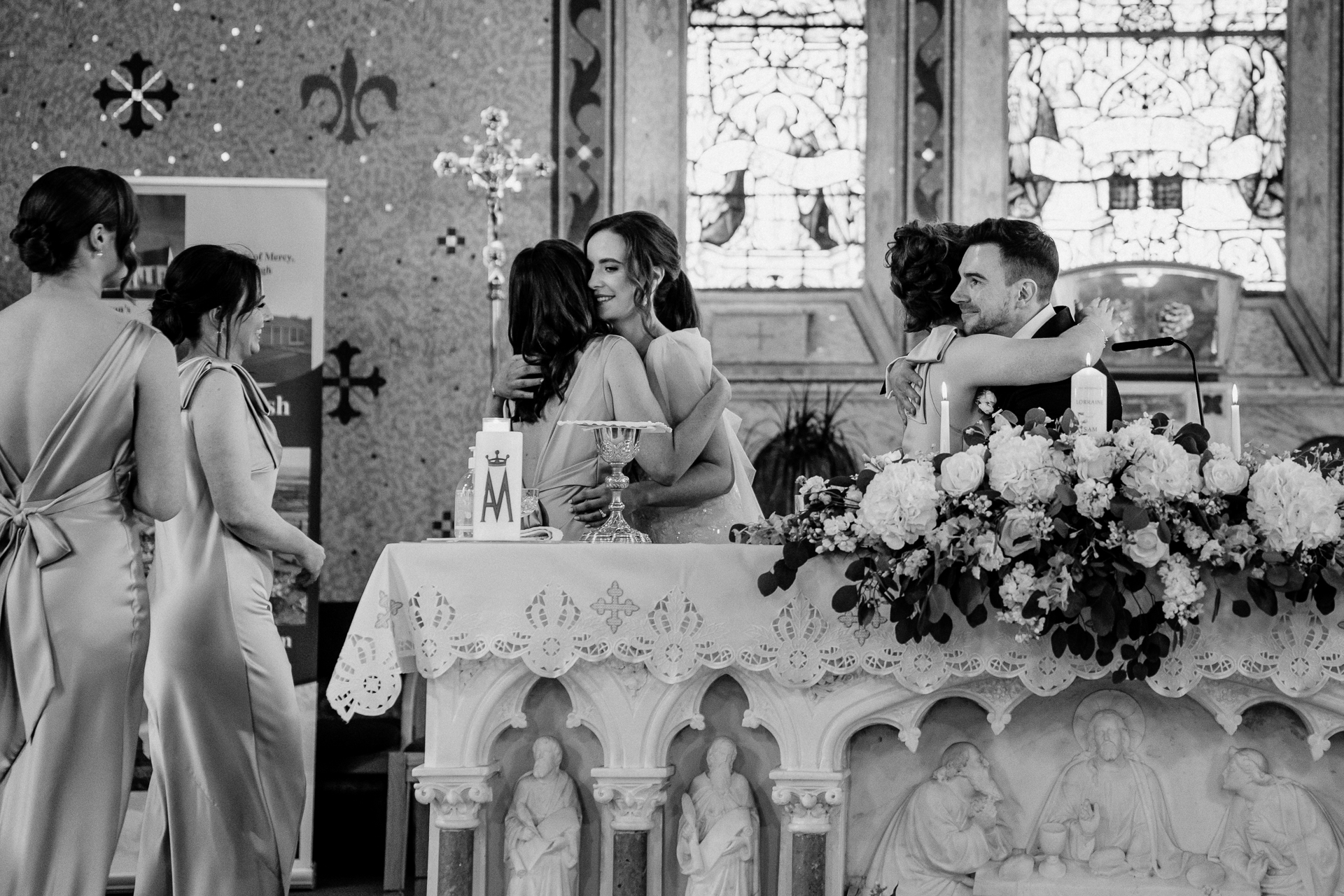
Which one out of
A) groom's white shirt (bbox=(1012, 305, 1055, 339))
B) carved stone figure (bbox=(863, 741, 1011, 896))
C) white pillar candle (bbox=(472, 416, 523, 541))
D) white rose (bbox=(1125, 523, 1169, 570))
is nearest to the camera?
white rose (bbox=(1125, 523, 1169, 570))

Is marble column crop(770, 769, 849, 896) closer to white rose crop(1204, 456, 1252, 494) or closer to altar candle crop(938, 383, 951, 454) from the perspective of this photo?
altar candle crop(938, 383, 951, 454)

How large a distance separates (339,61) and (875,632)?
15.4 ft

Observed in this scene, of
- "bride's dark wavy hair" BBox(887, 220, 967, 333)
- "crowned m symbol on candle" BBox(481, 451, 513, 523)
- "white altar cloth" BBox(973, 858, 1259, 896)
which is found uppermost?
"bride's dark wavy hair" BBox(887, 220, 967, 333)

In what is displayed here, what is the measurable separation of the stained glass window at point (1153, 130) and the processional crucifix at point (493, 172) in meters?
2.13

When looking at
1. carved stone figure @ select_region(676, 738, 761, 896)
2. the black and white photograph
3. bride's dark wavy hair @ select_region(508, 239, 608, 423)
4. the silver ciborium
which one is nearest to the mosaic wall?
the black and white photograph

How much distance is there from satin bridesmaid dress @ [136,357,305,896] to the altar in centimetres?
52

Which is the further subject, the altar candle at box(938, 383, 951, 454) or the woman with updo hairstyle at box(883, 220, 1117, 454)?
the woman with updo hairstyle at box(883, 220, 1117, 454)

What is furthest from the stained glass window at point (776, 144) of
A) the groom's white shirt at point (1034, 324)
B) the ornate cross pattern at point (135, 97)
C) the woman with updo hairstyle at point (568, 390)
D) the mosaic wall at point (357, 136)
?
the groom's white shirt at point (1034, 324)

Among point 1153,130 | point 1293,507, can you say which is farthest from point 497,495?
point 1153,130

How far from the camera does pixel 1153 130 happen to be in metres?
6.48

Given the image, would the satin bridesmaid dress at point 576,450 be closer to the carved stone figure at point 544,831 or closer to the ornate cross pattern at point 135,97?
the carved stone figure at point 544,831

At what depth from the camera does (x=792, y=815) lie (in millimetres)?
2602

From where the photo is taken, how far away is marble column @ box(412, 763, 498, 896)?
2.61 meters

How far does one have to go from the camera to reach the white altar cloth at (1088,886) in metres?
2.57
